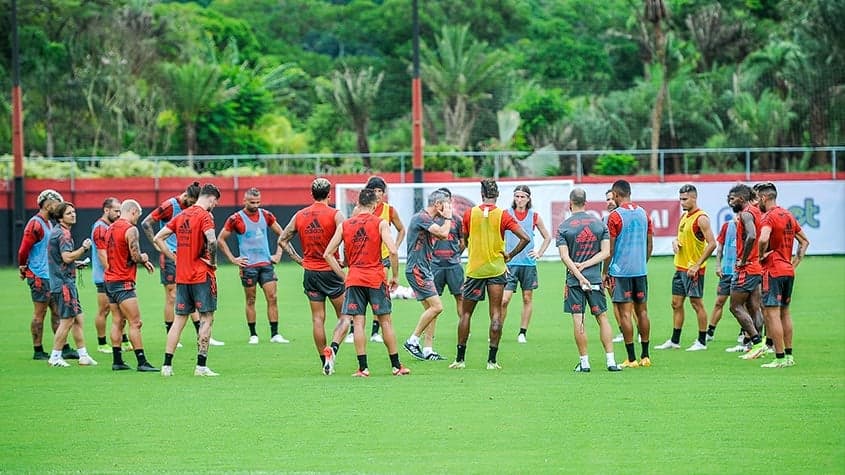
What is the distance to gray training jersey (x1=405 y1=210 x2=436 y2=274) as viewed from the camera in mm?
14312

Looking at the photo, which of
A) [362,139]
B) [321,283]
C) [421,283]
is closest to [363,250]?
[321,283]

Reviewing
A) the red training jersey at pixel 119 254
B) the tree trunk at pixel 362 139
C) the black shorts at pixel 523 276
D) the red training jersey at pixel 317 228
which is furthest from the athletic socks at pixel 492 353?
the tree trunk at pixel 362 139

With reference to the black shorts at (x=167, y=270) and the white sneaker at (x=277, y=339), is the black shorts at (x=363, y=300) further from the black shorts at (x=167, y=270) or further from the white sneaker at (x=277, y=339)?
the black shorts at (x=167, y=270)

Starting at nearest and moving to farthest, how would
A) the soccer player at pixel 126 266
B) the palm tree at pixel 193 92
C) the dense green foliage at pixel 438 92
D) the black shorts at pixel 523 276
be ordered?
the soccer player at pixel 126 266
the black shorts at pixel 523 276
the dense green foliage at pixel 438 92
the palm tree at pixel 193 92

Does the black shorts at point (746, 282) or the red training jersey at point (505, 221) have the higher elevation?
the red training jersey at point (505, 221)

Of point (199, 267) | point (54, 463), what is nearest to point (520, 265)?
point (199, 267)

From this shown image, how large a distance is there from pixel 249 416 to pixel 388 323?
274 cm

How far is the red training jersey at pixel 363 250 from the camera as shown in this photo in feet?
41.7

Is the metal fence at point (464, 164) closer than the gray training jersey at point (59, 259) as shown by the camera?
No

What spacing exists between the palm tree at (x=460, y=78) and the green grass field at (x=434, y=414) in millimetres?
36901

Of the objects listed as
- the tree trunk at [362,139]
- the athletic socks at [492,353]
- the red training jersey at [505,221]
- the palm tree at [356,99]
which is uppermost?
the palm tree at [356,99]

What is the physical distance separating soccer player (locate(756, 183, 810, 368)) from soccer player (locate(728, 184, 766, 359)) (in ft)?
0.64

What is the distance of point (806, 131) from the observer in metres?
47.8

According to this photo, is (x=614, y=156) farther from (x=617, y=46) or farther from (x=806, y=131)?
(x=617, y=46)
